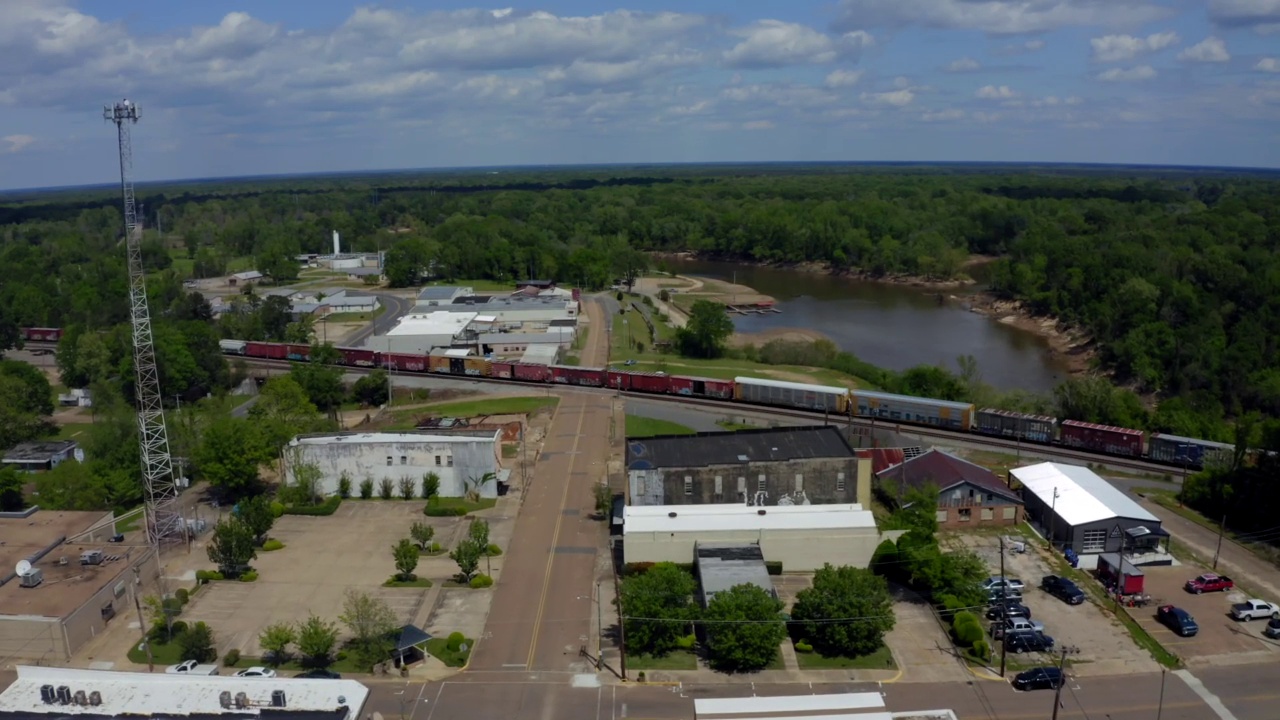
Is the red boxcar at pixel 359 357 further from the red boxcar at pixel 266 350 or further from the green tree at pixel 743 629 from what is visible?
the green tree at pixel 743 629

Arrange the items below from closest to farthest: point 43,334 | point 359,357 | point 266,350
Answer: point 359,357 < point 266,350 < point 43,334

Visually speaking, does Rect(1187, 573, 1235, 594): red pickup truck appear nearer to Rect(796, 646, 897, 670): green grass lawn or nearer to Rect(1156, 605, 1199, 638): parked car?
Rect(1156, 605, 1199, 638): parked car

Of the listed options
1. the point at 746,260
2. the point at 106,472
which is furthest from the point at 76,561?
the point at 746,260

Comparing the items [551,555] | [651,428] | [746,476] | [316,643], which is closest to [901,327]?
[651,428]

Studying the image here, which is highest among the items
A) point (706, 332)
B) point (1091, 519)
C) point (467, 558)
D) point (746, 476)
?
point (706, 332)

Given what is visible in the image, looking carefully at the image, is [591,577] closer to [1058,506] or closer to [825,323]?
[1058,506]

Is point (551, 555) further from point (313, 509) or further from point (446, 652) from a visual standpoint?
point (313, 509)

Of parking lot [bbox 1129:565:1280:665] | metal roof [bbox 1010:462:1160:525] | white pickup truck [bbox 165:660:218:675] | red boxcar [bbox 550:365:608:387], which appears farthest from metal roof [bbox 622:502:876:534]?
red boxcar [bbox 550:365:608:387]
